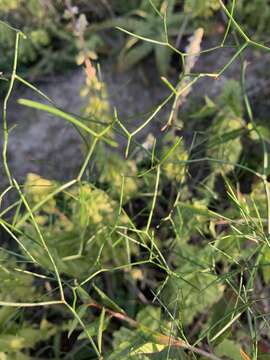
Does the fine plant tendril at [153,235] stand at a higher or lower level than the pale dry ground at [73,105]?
higher

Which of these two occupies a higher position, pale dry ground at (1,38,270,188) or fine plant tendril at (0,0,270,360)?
fine plant tendril at (0,0,270,360)

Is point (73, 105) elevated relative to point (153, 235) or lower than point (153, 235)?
lower

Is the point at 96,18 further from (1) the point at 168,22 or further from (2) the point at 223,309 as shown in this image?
(2) the point at 223,309

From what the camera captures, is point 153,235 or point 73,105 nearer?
point 153,235

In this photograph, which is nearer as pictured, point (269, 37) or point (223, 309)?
point (223, 309)

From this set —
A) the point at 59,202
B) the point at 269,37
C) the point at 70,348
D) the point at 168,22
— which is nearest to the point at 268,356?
the point at 70,348

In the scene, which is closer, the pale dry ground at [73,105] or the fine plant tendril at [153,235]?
the fine plant tendril at [153,235]

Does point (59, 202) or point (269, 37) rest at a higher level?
point (269, 37)

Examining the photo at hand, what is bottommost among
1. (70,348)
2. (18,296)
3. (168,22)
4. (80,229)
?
(70,348)

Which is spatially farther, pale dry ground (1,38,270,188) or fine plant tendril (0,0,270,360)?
pale dry ground (1,38,270,188)

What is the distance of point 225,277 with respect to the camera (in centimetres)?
97

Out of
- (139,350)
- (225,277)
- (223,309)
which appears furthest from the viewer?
(223,309)

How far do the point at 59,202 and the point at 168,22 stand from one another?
90 centimetres

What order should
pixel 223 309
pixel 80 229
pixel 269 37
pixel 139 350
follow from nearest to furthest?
pixel 139 350
pixel 223 309
pixel 80 229
pixel 269 37
